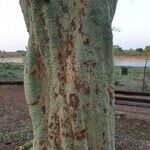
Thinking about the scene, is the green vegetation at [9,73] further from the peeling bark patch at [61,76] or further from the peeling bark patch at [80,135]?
the peeling bark patch at [80,135]

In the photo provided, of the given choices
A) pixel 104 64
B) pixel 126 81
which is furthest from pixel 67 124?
pixel 126 81

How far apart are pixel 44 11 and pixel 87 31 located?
0.41m

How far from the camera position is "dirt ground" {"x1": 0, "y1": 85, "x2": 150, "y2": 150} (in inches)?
353

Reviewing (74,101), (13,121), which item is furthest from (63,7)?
(13,121)

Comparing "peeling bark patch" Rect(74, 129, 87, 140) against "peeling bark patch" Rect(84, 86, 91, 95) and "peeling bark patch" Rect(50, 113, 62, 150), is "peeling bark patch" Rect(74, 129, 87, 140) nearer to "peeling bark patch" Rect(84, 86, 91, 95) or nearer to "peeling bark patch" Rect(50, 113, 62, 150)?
"peeling bark patch" Rect(50, 113, 62, 150)

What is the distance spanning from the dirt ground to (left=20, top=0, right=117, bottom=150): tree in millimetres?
4341

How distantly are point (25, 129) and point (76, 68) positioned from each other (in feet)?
19.7

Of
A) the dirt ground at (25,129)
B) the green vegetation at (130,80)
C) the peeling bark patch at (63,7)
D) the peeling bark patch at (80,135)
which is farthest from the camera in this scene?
the green vegetation at (130,80)

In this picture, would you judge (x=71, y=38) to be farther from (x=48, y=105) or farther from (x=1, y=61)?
(x=1, y=61)

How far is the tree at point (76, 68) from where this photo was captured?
13.7ft

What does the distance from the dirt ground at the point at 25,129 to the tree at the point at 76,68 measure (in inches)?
171

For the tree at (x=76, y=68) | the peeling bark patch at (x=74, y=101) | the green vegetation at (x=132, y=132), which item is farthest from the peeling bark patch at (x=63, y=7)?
the green vegetation at (x=132, y=132)

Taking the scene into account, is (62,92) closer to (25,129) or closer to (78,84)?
(78,84)

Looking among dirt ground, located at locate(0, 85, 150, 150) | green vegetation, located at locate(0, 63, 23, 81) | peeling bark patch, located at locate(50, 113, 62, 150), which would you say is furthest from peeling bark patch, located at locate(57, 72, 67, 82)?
green vegetation, located at locate(0, 63, 23, 81)
